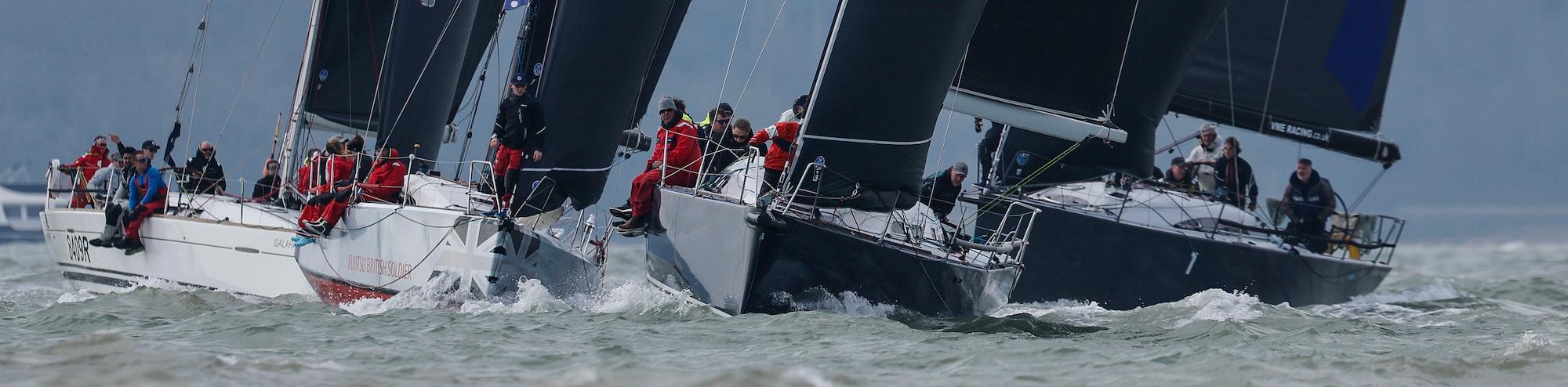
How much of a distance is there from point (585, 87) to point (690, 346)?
3770 mm

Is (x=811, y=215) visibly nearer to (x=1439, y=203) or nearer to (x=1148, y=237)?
(x=1148, y=237)

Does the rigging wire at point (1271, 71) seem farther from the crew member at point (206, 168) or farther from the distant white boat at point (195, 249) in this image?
the crew member at point (206, 168)

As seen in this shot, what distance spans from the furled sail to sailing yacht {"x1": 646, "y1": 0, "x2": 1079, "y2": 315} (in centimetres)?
225

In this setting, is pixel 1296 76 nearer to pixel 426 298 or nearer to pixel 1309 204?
pixel 1309 204

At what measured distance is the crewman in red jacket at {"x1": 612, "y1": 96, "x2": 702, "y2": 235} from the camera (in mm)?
12109

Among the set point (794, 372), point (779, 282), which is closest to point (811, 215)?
point (779, 282)

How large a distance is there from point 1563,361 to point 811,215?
452 centimetres

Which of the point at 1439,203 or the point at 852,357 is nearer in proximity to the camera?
the point at 852,357

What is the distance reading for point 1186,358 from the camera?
8.94m

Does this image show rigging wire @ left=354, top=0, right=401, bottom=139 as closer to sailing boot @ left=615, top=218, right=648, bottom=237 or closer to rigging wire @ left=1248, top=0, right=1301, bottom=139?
sailing boot @ left=615, top=218, right=648, bottom=237

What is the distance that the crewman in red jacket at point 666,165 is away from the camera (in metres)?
12.1

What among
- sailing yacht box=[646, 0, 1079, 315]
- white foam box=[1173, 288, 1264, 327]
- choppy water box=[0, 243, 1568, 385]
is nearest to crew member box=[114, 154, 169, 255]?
choppy water box=[0, 243, 1568, 385]

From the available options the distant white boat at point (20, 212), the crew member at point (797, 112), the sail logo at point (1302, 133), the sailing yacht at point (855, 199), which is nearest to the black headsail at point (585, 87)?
the crew member at point (797, 112)

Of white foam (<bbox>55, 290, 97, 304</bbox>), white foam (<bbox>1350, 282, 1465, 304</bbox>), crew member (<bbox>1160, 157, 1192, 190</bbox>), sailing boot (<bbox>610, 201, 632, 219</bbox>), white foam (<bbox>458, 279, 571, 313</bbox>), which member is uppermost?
crew member (<bbox>1160, 157, 1192, 190</bbox>)
